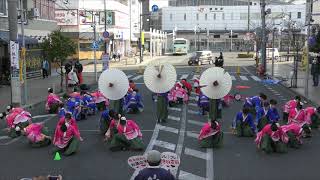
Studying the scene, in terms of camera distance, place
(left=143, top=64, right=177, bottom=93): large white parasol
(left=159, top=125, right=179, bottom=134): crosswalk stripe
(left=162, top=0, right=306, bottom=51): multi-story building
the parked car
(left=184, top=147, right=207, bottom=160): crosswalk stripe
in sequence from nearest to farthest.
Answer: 1. (left=184, top=147, right=207, bottom=160): crosswalk stripe
2. (left=159, top=125, right=179, bottom=134): crosswalk stripe
3. (left=143, top=64, right=177, bottom=93): large white parasol
4. the parked car
5. (left=162, top=0, right=306, bottom=51): multi-story building

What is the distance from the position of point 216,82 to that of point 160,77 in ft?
6.42

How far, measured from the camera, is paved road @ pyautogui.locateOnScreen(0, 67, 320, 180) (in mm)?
10977

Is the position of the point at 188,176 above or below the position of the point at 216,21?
below

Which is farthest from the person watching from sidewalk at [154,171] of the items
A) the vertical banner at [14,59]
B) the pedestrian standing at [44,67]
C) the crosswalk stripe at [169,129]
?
the pedestrian standing at [44,67]

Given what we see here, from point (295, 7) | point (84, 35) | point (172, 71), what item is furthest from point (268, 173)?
point (295, 7)

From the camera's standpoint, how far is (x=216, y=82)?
15633 millimetres

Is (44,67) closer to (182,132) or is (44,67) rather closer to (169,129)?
(169,129)

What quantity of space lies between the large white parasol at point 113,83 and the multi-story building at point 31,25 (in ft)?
34.7

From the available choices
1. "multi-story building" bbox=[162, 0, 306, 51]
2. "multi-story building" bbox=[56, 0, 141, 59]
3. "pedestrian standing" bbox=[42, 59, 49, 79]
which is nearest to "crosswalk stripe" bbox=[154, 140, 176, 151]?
"pedestrian standing" bbox=[42, 59, 49, 79]

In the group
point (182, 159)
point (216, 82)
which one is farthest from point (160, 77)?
point (182, 159)

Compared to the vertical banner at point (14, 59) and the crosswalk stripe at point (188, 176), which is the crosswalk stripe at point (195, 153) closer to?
the crosswalk stripe at point (188, 176)

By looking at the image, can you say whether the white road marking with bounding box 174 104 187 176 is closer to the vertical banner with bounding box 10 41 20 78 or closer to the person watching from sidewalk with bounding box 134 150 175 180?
the person watching from sidewalk with bounding box 134 150 175 180

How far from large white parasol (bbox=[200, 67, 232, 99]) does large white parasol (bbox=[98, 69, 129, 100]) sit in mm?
2592

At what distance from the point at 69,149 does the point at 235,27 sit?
11802 cm
